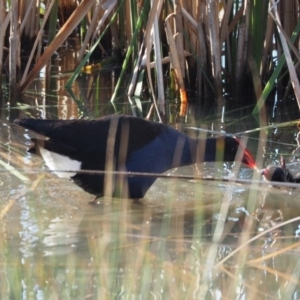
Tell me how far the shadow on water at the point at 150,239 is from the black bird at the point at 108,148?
0.34 ft

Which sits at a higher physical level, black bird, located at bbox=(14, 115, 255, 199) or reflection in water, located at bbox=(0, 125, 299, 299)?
black bird, located at bbox=(14, 115, 255, 199)

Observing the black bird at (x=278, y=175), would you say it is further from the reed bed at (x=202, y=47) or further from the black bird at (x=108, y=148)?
the reed bed at (x=202, y=47)

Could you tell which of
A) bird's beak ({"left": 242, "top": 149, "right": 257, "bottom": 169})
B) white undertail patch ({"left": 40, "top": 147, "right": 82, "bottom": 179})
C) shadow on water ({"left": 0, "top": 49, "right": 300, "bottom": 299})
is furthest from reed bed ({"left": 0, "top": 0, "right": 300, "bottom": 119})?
white undertail patch ({"left": 40, "top": 147, "right": 82, "bottom": 179})

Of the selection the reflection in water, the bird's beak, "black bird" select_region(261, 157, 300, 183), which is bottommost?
the reflection in water

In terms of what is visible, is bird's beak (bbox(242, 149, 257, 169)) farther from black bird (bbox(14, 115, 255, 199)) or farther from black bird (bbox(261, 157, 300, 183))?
black bird (bbox(14, 115, 255, 199))

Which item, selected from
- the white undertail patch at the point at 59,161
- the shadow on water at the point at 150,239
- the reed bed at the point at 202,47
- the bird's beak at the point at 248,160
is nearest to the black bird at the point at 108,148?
the white undertail patch at the point at 59,161

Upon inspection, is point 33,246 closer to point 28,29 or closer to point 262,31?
point 262,31

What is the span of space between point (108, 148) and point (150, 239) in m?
0.66

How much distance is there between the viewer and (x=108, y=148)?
2857 millimetres

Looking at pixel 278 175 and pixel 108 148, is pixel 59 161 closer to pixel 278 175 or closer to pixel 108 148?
pixel 108 148

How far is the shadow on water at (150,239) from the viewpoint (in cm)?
188

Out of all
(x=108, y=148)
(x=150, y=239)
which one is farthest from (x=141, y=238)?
(x=108, y=148)

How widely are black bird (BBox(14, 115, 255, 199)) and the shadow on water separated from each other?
0.34ft

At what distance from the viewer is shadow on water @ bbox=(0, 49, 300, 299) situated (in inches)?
73.8
